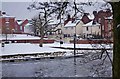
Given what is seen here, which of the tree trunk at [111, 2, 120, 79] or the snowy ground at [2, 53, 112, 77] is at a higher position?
the tree trunk at [111, 2, 120, 79]

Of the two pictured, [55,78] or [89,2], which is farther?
[55,78]

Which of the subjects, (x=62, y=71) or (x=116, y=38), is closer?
(x=116, y=38)

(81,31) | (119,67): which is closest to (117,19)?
(119,67)

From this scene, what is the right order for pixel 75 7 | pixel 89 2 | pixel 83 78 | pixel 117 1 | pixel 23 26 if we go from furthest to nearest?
pixel 23 26
pixel 83 78
pixel 75 7
pixel 89 2
pixel 117 1

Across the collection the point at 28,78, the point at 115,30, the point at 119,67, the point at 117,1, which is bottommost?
the point at 28,78

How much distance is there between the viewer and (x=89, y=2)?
384 centimetres

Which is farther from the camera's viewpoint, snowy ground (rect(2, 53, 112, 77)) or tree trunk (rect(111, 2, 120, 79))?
snowy ground (rect(2, 53, 112, 77))

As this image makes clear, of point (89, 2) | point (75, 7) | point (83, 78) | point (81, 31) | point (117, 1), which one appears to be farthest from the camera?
point (81, 31)

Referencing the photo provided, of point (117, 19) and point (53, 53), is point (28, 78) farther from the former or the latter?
point (53, 53)

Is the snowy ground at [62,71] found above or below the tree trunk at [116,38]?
below

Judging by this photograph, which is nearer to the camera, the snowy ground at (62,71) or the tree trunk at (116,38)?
the tree trunk at (116,38)

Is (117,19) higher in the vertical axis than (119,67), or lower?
higher

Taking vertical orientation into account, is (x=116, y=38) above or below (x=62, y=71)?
above

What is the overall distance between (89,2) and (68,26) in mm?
64174
